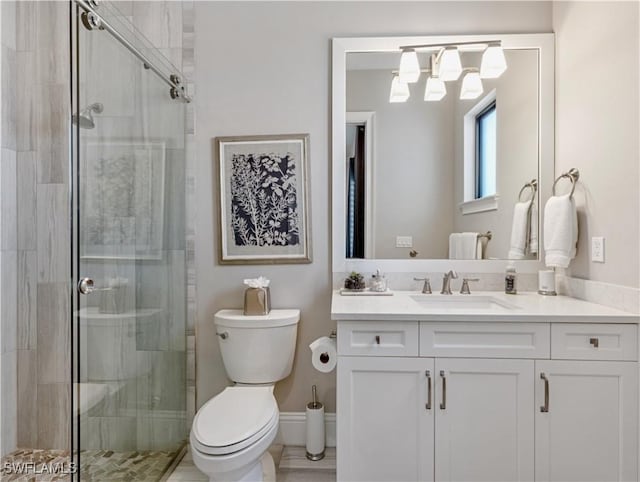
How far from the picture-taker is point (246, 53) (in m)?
2.10

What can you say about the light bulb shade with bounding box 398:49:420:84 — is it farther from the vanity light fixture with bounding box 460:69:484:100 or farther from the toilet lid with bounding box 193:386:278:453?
the toilet lid with bounding box 193:386:278:453

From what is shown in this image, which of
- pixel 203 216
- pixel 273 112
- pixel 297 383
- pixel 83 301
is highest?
pixel 273 112

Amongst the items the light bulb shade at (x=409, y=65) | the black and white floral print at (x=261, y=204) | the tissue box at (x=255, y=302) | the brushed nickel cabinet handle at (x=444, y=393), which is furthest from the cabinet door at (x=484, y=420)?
the light bulb shade at (x=409, y=65)

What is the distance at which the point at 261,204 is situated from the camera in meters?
2.10

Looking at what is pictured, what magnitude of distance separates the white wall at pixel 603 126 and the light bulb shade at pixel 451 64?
55 centimetres

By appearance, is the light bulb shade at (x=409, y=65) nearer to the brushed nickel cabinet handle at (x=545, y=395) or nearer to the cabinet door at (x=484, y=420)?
the cabinet door at (x=484, y=420)

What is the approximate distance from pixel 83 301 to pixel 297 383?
4.00 feet

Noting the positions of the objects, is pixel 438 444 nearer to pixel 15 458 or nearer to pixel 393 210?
pixel 393 210

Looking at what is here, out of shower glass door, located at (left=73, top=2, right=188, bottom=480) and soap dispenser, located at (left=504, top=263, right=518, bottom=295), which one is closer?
shower glass door, located at (left=73, top=2, right=188, bottom=480)

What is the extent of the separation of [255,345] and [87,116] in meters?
1.22

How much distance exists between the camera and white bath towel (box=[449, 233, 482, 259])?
2051 millimetres

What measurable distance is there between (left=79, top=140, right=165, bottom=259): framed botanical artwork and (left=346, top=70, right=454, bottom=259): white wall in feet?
3.65

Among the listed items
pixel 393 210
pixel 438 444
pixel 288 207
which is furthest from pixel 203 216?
pixel 438 444

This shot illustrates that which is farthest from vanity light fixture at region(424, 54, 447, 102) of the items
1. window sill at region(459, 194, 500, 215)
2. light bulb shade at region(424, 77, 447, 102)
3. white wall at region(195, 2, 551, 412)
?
window sill at region(459, 194, 500, 215)
